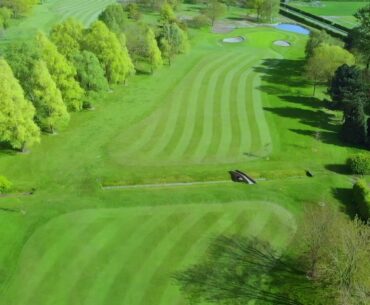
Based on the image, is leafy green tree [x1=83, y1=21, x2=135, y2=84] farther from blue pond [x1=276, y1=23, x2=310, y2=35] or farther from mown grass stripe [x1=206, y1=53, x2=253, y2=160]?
blue pond [x1=276, y1=23, x2=310, y2=35]

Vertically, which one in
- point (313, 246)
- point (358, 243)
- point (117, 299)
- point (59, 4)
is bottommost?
point (117, 299)

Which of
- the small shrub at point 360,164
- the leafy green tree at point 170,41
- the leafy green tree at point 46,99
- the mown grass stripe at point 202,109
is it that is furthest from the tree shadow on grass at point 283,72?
the leafy green tree at point 46,99

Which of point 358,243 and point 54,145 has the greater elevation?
point 358,243

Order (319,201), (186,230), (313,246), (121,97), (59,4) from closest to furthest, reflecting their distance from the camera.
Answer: (313,246) < (186,230) < (319,201) < (121,97) < (59,4)

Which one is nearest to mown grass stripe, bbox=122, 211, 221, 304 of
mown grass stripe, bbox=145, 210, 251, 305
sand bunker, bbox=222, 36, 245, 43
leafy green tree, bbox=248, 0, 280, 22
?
mown grass stripe, bbox=145, 210, 251, 305

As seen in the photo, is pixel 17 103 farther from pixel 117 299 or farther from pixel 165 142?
pixel 117 299

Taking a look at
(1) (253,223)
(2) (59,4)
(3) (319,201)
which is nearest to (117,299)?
(1) (253,223)

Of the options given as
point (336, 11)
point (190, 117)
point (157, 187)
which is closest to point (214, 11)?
point (336, 11)
